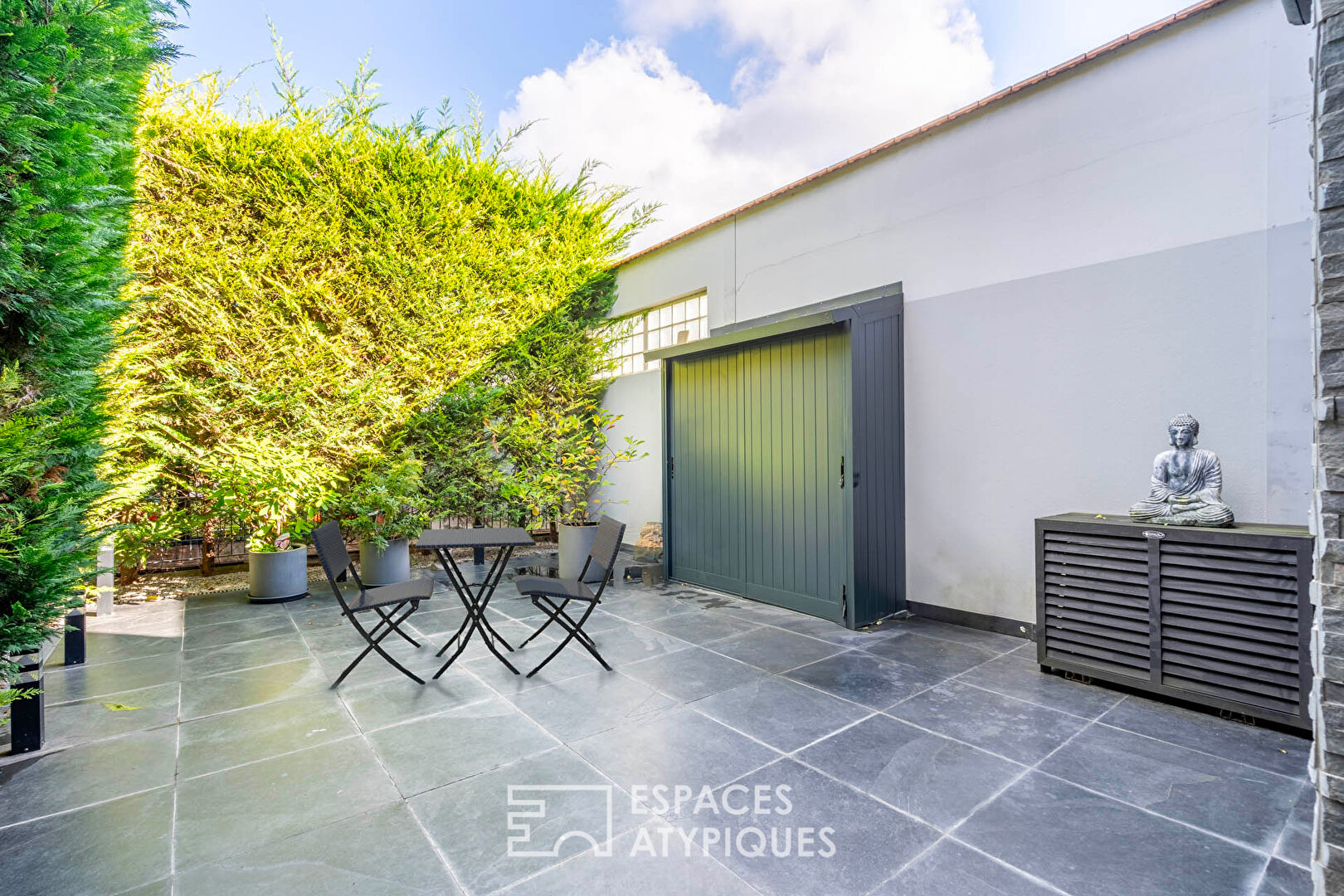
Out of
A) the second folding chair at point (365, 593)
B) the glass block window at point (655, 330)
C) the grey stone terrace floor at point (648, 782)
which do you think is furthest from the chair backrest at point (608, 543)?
the glass block window at point (655, 330)

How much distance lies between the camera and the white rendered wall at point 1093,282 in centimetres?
296

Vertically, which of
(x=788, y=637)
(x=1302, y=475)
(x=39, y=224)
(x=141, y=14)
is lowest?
(x=788, y=637)

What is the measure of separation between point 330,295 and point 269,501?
6.42 feet

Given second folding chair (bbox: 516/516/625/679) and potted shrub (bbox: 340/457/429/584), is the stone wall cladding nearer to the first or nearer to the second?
second folding chair (bbox: 516/516/625/679)

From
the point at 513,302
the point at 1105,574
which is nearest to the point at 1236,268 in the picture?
the point at 1105,574

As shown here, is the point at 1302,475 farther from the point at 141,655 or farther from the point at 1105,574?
the point at 141,655

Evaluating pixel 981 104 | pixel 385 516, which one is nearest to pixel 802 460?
pixel 981 104

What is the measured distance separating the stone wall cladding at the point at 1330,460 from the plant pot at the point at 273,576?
6037 mm

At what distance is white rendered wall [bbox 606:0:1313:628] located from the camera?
9.71ft

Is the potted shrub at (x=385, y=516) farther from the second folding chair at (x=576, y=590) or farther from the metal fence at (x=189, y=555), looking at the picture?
the second folding chair at (x=576, y=590)

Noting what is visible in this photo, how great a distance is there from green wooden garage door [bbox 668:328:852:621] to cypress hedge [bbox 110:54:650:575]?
2.15 metres

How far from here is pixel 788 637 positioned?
3.97 metres

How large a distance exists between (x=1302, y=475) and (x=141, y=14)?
18.9ft

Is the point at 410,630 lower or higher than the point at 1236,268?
lower
